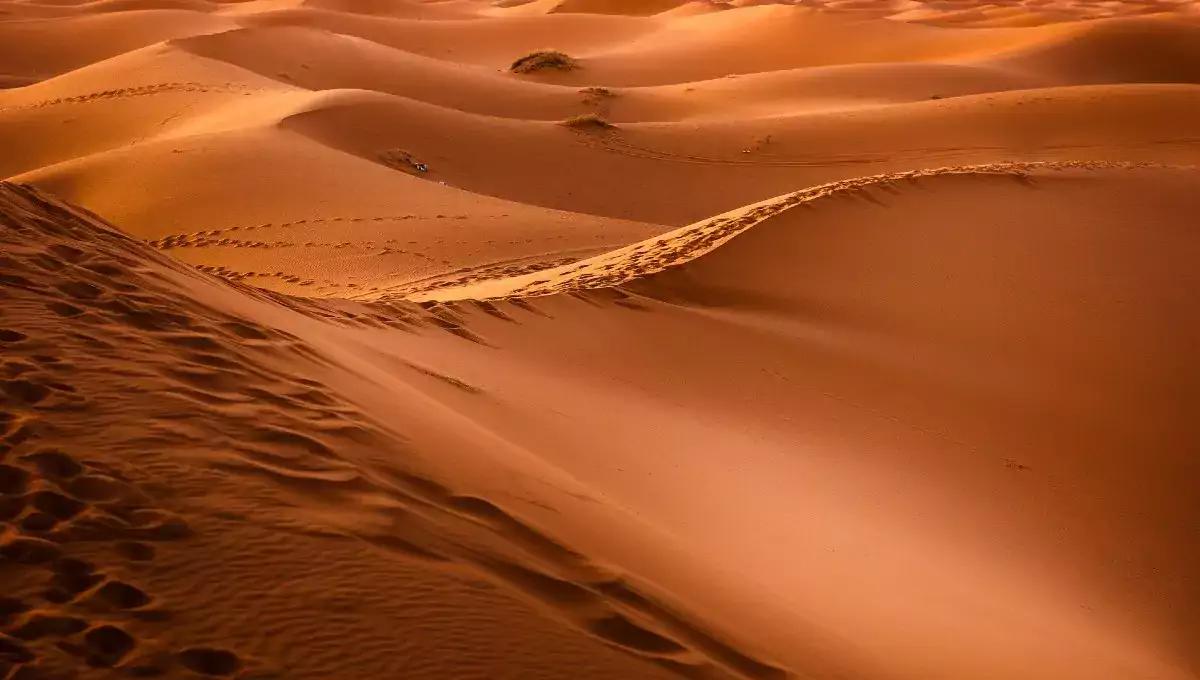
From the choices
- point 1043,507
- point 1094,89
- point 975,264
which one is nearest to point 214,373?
point 1043,507

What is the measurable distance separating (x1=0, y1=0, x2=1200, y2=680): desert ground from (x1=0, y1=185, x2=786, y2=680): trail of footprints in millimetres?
Answer: 10

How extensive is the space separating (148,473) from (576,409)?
2.36 meters

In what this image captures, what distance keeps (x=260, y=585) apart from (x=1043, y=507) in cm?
424

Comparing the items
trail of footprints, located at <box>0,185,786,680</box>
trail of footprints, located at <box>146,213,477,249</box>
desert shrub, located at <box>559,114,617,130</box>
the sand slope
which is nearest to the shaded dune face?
trail of footprints, located at <box>0,185,786,680</box>

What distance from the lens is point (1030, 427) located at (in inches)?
228

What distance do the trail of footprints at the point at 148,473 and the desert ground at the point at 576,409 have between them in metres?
0.01

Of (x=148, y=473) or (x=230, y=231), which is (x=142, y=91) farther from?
(x=148, y=473)

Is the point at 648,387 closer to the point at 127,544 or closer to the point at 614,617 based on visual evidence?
the point at 614,617

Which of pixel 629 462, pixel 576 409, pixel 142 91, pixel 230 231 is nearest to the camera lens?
pixel 629 462

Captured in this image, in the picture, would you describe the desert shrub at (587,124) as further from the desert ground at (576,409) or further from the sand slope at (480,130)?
the desert ground at (576,409)

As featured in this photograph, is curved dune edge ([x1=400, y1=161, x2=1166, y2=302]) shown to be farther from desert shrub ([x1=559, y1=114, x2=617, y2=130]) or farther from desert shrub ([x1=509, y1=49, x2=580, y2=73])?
desert shrub ([x1=509, y1=49, x2=580, y2=73])

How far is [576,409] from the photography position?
4480 millimetres

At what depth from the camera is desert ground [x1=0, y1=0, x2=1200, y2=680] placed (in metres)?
2.16

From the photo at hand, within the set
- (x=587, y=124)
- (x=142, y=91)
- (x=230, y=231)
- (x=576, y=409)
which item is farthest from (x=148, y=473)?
(x=142, y=91)
